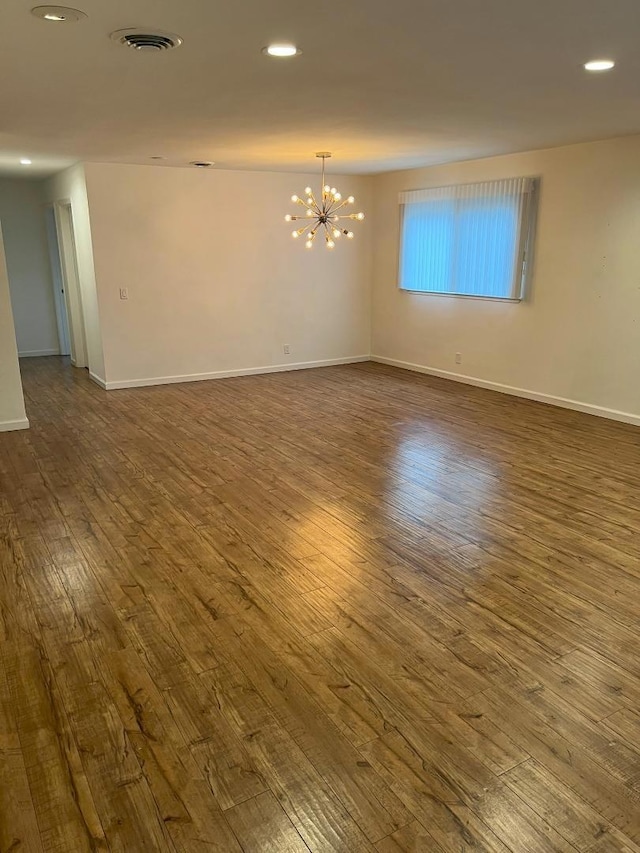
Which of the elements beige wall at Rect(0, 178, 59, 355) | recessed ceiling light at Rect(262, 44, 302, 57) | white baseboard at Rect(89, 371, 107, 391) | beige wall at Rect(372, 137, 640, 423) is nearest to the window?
beige wall at Rect(372, 137, 640, 423)

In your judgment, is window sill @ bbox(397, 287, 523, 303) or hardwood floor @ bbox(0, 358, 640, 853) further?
window sill @ bbox(397, 287, 523, 303)

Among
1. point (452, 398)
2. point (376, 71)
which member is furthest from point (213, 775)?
point (452, 398)

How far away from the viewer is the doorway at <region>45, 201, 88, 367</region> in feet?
26.8

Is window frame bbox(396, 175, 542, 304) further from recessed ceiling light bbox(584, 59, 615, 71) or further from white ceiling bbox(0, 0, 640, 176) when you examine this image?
recessed ceiling light bbox(584, 59, 615, 71)

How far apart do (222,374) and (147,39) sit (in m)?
5.50

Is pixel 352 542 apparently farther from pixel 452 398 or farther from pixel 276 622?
pixel 452 398

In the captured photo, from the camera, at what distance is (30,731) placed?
213 centimetres

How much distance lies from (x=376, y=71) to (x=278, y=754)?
120 inches

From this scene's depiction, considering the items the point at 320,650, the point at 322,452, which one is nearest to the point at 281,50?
the point at 320,650

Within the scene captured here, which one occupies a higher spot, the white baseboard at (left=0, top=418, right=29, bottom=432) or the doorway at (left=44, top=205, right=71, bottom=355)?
the doorway at (left=44, top=205, right=71, bottom=355)

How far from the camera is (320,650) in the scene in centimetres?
254

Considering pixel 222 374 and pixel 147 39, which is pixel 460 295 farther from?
pixel 147 39

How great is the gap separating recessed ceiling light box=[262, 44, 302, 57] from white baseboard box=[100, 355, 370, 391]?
5163mm

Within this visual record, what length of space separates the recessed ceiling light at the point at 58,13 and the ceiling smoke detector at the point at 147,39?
214 mm
